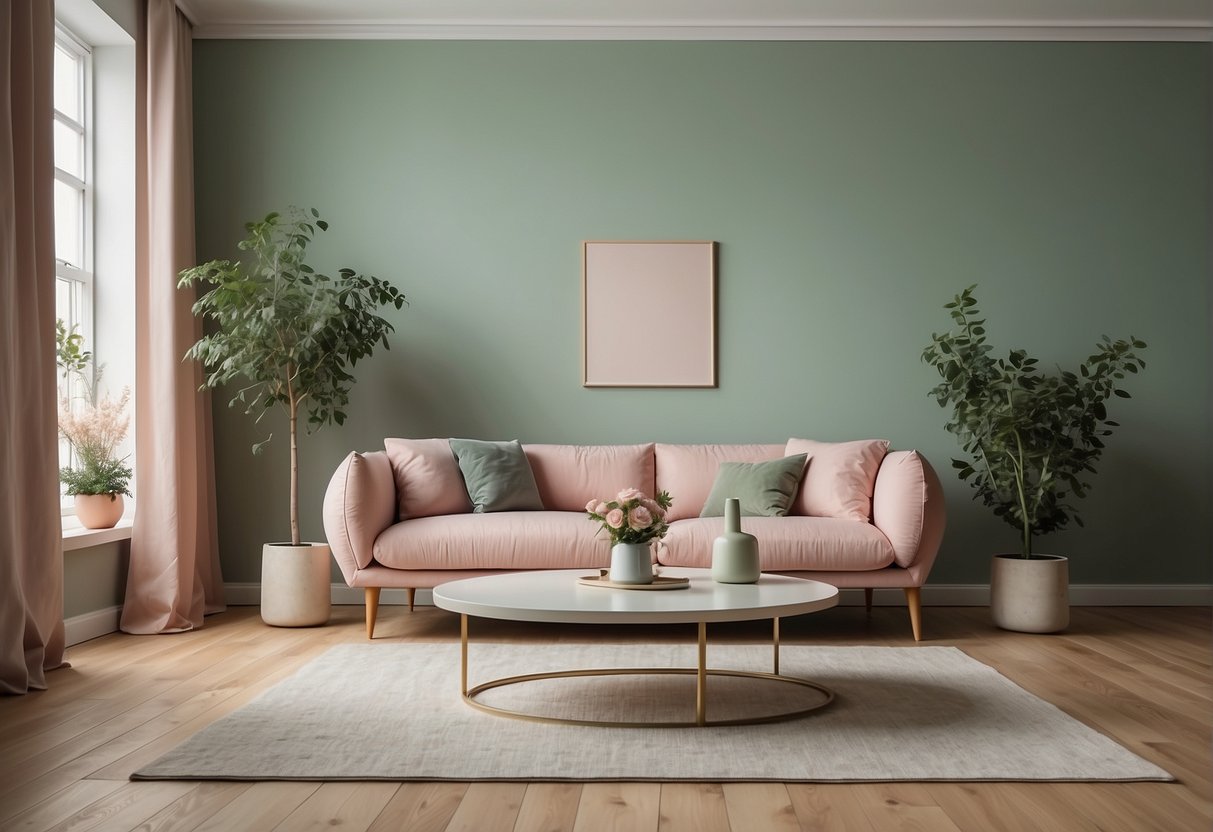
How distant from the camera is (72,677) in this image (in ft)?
11.8

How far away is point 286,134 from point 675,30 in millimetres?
2080

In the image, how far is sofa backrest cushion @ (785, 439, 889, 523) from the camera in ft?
15.1

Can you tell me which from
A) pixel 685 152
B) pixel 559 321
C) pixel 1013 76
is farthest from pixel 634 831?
pixel 1013 76

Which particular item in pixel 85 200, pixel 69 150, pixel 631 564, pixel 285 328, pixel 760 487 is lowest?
pixel 631 564

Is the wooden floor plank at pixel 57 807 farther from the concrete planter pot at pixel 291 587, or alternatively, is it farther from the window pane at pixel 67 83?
the window pane at pixel 67 83

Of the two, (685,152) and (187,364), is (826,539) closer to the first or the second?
(685,152)

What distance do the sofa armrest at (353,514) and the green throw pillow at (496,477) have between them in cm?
49

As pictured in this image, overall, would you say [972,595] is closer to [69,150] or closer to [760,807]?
[760,807]

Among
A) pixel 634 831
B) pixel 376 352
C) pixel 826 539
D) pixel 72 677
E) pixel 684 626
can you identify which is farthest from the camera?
pixel 376 352

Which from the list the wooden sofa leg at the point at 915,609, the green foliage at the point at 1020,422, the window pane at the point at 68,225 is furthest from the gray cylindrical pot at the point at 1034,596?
the window pane at the point at 68,225

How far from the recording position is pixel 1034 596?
4.50 metres

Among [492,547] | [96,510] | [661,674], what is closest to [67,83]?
[96,510]

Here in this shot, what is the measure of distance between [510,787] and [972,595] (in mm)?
3594

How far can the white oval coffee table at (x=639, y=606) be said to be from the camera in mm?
2754
